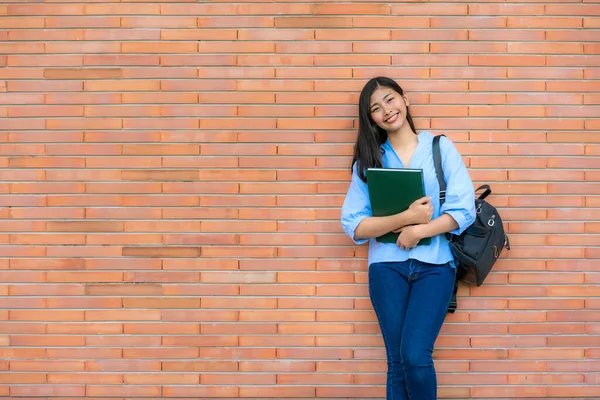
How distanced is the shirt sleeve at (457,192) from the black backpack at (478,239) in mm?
41

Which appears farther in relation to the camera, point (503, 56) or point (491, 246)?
point (503, 56)

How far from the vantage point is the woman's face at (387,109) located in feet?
11.1

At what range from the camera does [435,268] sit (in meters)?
3.32

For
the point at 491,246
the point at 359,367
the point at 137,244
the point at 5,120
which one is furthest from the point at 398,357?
the point at 5,120

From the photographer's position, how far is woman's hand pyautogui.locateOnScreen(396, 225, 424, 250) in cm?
323

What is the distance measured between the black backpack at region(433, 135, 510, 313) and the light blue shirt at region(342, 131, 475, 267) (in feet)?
0.10

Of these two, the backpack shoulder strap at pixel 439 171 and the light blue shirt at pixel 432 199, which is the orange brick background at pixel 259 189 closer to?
the light blue shirt at pixel 432 199

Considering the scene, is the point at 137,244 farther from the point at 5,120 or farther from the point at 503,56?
the point at 503,56

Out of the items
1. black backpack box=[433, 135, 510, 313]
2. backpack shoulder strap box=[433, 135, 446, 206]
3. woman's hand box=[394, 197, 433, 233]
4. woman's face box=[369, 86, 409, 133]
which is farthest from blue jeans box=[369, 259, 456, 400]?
woman's face box=[369, 86, 409, 133]

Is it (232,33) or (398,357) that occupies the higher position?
(232,33)

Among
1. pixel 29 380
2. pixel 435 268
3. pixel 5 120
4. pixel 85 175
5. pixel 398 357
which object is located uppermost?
pixel 5 120

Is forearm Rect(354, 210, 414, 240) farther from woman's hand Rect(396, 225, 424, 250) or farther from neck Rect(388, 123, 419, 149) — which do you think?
neck Rect(388, 123, 419, 149)

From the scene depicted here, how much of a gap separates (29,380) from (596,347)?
3.33m

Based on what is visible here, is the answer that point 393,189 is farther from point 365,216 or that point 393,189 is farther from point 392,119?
point 392,119
